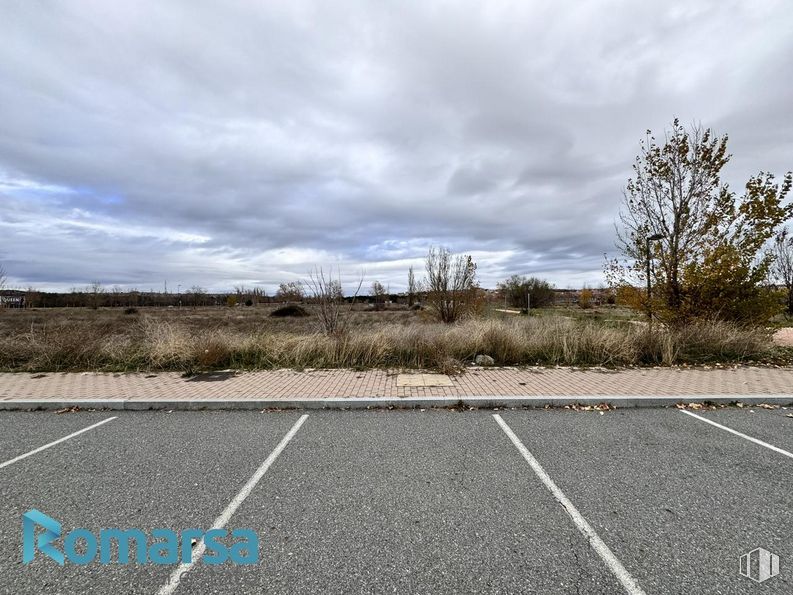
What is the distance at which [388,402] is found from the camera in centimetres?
606

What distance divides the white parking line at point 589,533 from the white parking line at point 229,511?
2.87 metres

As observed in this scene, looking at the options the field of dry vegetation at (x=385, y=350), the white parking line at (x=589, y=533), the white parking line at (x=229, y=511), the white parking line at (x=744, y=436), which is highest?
the field of dry vegetation at (x=385, y=350)

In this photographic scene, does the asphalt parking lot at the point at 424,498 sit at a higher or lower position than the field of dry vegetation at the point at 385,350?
lower

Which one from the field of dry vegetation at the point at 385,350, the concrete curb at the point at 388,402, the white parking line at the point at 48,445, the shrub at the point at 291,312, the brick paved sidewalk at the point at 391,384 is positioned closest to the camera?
the white parking line at the point at 48,445

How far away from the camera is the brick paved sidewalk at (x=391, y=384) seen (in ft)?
21.0

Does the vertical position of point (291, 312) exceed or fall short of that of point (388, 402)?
it exceeds it

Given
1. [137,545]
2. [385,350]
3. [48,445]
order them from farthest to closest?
1. [385,350]
2. [48,445]
3. [137,545]

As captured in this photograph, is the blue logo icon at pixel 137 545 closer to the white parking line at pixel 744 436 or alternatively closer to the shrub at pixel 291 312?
the white parking line at pixel 744 436

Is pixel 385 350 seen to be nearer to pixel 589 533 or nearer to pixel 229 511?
pixel 229 511

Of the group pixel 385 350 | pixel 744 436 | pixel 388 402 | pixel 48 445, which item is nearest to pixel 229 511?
pixel 388 402

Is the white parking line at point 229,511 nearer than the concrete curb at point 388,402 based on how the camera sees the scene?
Yes

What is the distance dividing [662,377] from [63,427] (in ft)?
35.5

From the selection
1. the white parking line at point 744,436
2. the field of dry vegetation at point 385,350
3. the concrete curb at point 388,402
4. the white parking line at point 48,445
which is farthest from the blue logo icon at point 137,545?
the field of dry vegetation at point 385,350

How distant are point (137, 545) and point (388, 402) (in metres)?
3.86
